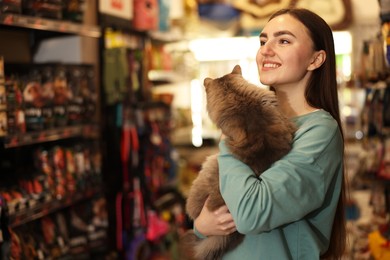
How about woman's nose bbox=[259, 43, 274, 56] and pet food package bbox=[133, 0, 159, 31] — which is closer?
woman's nose bbox=[259, 43, 274, 56]

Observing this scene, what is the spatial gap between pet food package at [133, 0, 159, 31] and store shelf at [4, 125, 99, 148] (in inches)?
44.2

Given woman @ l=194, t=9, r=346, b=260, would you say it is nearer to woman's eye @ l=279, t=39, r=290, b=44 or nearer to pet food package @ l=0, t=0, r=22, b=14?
woman's eye @ l=279, t=39, r=290, b=44

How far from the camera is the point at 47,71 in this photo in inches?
118

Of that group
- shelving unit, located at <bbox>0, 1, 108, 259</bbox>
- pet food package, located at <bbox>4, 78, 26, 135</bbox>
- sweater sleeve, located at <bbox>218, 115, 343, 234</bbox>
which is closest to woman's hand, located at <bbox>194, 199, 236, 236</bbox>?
sweater sleeve, located at <bbox>218, 115, 343, 234</bbox>

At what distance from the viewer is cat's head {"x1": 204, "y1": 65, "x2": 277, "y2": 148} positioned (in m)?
1.57

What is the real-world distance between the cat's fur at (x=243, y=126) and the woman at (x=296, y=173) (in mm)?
32

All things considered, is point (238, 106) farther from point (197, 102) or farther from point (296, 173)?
point (197, 102)

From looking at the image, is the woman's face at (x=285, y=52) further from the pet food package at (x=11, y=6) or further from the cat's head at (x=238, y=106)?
the pet food package at (x=11, y=6)

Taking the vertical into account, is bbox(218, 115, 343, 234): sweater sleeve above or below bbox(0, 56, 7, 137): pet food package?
below

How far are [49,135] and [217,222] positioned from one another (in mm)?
1520

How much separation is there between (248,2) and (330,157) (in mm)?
4296

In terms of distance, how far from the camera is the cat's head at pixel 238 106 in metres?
1.57

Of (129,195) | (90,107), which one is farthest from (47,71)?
(129,195)

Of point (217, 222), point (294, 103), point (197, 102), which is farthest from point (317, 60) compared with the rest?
point (197, 102)
